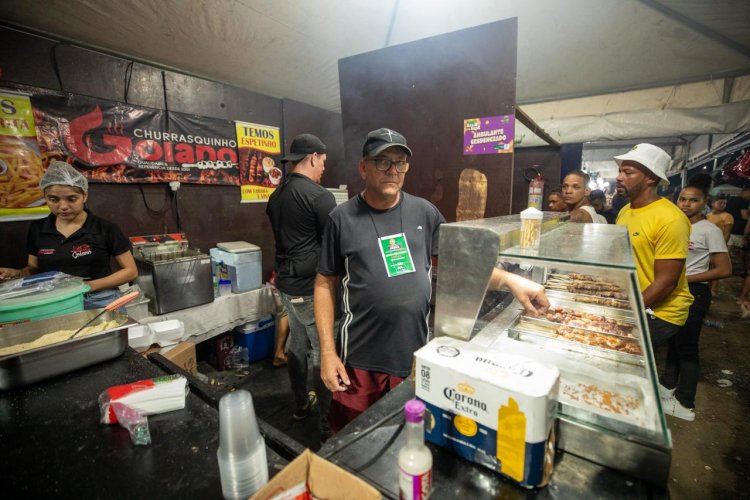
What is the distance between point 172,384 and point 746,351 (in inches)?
243

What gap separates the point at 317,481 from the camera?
0.76 metres

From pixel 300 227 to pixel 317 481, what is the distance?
86.3 inches

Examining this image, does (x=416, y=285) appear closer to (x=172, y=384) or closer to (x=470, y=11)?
(x=172, y=384)

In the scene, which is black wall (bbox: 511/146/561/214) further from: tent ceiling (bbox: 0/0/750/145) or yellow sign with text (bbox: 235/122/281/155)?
yellow sign with text (bbox: 235/122/281/155)

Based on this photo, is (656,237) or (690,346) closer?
(656,237)

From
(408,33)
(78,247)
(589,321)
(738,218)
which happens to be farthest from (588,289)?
(738,218)

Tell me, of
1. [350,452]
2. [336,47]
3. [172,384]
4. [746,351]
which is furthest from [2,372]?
[746,351]

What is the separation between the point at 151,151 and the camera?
3439mm

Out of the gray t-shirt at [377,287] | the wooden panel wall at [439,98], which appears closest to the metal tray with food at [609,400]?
the gray t-shirt at [377,287]

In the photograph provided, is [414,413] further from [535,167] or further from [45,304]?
[535,167]

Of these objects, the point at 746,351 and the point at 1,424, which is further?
the point at 746,351

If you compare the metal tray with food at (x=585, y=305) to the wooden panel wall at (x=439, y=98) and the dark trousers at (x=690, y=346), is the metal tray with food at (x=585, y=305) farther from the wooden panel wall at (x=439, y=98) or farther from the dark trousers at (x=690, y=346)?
the dark trousers at (x=690, y=346)

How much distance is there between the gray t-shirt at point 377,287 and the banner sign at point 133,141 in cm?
287

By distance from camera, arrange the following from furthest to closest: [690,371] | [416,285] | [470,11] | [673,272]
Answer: [690,371] → [470,11] → [673,272] → [416,285]
